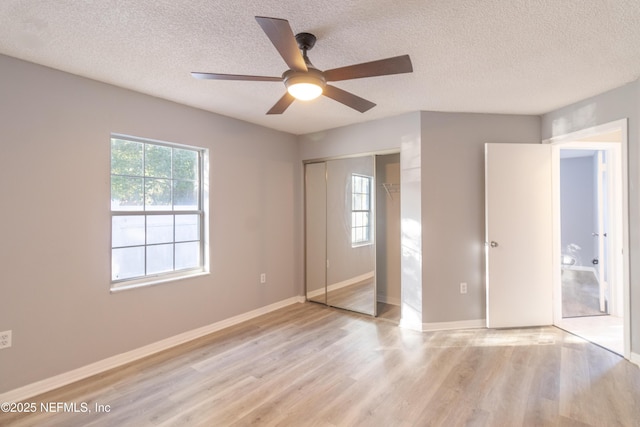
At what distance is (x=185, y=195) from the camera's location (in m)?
3.35

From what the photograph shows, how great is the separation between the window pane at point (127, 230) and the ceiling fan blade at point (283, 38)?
86.6 inches

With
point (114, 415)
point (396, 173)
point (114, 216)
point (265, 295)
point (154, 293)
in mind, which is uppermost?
point (396, 173)

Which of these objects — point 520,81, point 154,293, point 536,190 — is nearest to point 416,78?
point 520,81

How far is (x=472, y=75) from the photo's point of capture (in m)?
2.53

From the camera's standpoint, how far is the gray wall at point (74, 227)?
2207 mm

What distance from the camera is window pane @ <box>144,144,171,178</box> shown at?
9.96 feet

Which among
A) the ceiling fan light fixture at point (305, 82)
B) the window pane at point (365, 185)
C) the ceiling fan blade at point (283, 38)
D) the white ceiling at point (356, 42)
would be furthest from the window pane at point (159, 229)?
the window pane at point (365, 185)

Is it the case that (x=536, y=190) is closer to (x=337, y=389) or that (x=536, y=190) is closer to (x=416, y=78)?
(x=416, y=78)

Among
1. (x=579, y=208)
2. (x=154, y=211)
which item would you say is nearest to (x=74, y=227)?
(x=154, y=211)

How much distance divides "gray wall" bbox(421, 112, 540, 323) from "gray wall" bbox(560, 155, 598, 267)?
380 centimetres

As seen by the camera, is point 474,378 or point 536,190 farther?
point 536,190

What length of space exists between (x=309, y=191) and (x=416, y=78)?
2354 mm

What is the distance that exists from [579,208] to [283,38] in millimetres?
7087

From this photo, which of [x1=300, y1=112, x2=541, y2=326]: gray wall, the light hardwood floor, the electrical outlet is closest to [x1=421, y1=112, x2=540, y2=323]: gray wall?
[x1=300, y1=112, x2=541, y2=326]: gray wall
